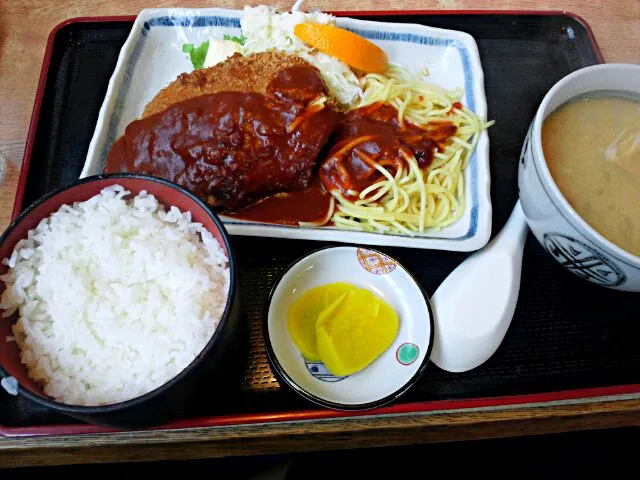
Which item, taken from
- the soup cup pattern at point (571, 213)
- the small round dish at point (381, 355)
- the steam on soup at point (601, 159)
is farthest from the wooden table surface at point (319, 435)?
the steam on soup at point (601, 159)

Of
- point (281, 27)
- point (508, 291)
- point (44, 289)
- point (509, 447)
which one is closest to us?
point (44, 289)

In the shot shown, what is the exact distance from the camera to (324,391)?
1.44 m

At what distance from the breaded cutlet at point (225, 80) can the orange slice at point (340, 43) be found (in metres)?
0.13

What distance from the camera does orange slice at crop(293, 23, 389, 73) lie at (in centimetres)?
199

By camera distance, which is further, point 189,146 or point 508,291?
point 189,146

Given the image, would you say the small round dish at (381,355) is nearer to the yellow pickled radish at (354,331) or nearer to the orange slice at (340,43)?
the yellow pickled radish at (354,331)

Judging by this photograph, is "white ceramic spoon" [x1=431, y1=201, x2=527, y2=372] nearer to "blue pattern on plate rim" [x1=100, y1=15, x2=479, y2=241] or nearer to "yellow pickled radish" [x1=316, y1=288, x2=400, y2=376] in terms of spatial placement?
"yellow pickled radish" [x1=316, y1=288, x2=400, y2=376]

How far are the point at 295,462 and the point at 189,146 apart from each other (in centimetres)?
109

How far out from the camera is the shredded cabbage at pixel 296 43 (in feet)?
6.73

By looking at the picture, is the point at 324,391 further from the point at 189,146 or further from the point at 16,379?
the point at 189,146

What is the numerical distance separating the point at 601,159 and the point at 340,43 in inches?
39.9

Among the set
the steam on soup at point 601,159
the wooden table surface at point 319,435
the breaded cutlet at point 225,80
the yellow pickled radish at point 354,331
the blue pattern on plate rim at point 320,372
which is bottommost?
the wooden table surface at point 319,435

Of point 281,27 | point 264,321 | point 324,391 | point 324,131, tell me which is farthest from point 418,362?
point 281,27

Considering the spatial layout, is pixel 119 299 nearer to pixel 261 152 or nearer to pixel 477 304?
pixel 261 152
